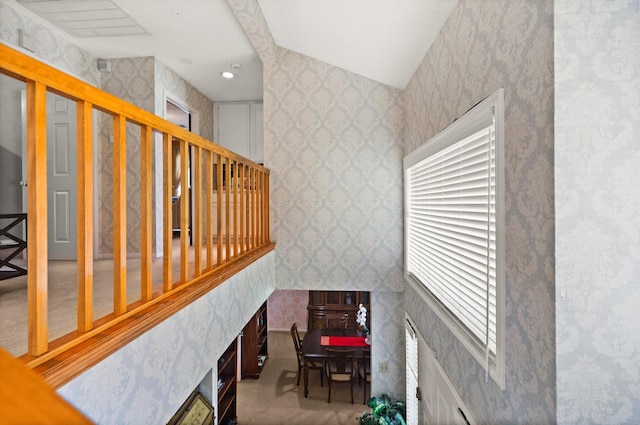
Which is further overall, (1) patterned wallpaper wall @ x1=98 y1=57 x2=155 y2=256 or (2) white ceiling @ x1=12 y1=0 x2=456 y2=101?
(1) patterned wallpaper wall @ x1=98 y1=57 x2=155 y2=256

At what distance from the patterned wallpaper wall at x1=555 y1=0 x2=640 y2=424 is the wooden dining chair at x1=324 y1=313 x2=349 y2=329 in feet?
19.6

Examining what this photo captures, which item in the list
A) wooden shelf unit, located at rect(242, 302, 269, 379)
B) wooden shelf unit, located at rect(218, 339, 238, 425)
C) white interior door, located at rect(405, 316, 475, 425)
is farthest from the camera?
wooden shelf unit, located at rect(242, 302, 269, 379)

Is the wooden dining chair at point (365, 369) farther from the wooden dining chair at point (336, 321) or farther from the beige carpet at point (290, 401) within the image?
the wooden dining chair at point (336, 321)

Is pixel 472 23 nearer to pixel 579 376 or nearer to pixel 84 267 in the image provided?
pixel 579 376

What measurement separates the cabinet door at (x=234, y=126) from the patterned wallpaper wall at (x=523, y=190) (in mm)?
3751

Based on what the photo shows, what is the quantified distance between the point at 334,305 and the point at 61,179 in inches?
209

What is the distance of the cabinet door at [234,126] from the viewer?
504 cm

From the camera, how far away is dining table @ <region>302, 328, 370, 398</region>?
5344 millimetres

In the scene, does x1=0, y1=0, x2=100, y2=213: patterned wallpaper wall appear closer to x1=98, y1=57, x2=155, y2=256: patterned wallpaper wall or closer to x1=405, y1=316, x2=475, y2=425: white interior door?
x1=98, y1=57, x2=155, y2=256: patterned wallpaper wall

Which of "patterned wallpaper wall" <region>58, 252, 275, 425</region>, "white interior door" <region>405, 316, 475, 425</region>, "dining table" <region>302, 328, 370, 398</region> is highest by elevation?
"patterned wallpaper wall" <region>58, 252, 275, 425</region>

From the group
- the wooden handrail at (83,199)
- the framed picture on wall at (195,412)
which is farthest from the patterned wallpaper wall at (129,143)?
the wooden handrail at (83,199)

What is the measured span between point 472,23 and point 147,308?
6.98 feet

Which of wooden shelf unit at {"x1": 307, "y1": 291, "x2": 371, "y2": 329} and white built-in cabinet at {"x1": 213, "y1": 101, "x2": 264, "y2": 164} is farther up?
white built-in cabinet at {"x1": 213, "y1": 101, "x2": 264, "y2": 164}

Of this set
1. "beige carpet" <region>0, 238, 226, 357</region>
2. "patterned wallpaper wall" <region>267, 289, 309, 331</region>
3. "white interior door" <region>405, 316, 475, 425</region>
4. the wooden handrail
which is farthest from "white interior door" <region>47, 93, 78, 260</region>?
"patterned wallpaper wall" <region>267, 289, 309, 331</region>
